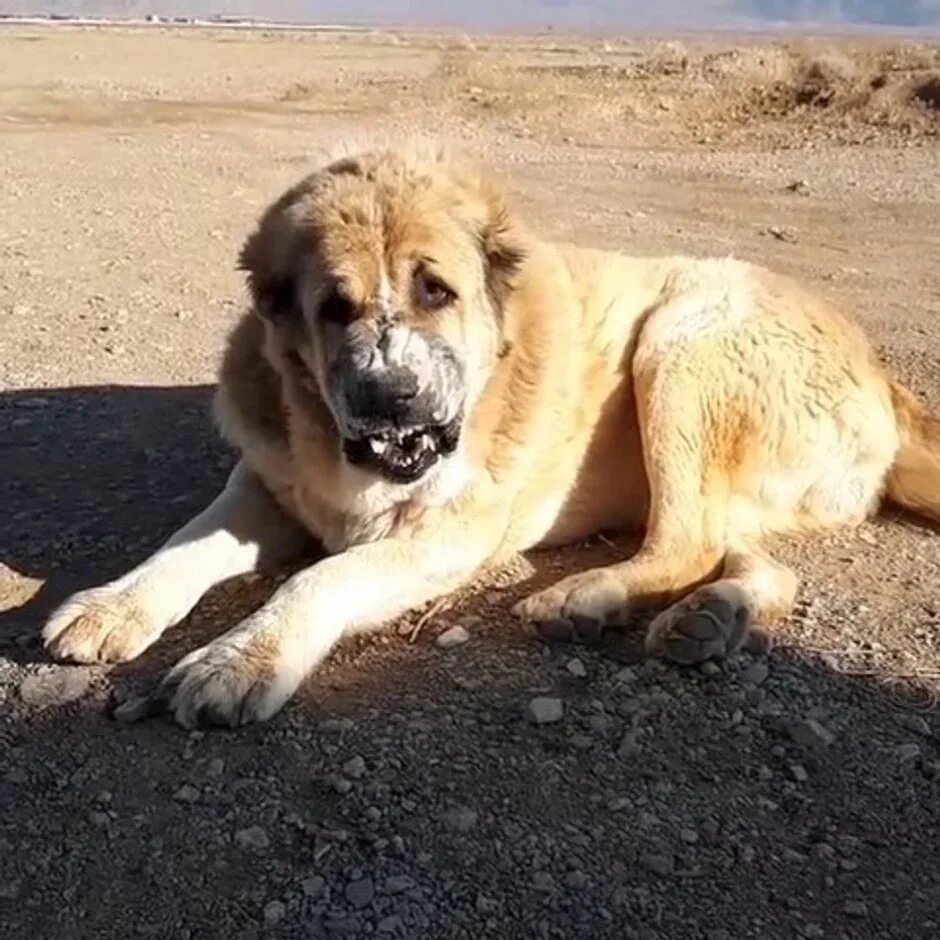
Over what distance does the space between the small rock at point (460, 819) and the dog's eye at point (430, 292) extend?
147 cm

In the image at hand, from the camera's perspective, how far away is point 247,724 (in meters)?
3.50

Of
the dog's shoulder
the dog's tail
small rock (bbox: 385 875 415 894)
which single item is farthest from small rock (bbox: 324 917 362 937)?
the dog's tail

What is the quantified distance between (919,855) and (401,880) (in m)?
1.14

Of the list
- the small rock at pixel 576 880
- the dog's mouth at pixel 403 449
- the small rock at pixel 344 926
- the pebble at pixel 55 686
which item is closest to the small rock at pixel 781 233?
the dog's mouth at pixel 403 449

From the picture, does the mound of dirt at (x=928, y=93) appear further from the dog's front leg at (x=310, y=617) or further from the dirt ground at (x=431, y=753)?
the dog's front leg at (x=310, y=617)

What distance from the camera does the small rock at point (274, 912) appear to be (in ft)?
9.34

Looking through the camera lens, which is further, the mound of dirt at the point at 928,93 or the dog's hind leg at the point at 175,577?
the mound of dirt at the point at 928,93

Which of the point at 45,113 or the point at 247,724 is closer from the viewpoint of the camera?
the point at 247,724

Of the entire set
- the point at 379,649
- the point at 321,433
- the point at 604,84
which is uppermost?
the point at 321,433

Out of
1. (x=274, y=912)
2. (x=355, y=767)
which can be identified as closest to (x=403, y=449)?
(x=355, y=767)

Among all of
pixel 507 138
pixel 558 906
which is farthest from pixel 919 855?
pixel 507 138

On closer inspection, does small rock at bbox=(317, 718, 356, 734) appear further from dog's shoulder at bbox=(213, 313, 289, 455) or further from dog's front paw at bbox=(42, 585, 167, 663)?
dog's shoulder at bbox=(213, 313, 289, 455)

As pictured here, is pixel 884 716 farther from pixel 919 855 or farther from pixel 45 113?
pixel 45 113

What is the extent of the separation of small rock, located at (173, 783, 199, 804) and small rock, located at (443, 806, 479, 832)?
559mm
